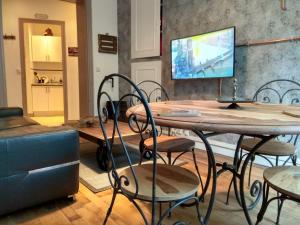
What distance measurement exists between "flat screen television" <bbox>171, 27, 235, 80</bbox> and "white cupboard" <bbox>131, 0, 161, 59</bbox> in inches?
24.9

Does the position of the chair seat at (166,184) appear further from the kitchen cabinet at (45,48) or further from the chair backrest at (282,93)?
the kitchen cabinet at (45,48)

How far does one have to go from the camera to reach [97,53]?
4.73 m

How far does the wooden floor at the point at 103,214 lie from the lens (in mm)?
1645

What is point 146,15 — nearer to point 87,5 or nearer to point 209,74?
point 87,5

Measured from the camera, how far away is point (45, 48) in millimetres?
7219

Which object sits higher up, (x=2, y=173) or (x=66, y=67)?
(x=66, y=67)

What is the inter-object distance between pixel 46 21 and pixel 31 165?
510 cm

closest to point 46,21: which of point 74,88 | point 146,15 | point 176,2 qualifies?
point 74,88

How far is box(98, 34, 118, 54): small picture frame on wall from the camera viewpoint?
4719 millimetres

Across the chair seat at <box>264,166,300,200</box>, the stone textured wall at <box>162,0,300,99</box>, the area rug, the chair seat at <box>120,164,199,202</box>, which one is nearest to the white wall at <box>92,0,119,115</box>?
the stone textured wall at <box>162,0,300,99</box>

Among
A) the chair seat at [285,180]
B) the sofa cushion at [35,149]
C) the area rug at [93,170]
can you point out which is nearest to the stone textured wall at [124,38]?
the area rug at [93,170]

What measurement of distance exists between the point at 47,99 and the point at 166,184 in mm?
6653

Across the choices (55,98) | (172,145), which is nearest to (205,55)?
(172,145)

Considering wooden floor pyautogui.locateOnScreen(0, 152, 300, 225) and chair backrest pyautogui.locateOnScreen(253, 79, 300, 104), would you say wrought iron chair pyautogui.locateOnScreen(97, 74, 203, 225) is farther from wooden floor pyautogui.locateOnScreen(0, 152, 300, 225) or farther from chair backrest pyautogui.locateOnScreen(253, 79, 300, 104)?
chair backrest pyautogui.locateOnScreen(253, 79, 300, 104)
